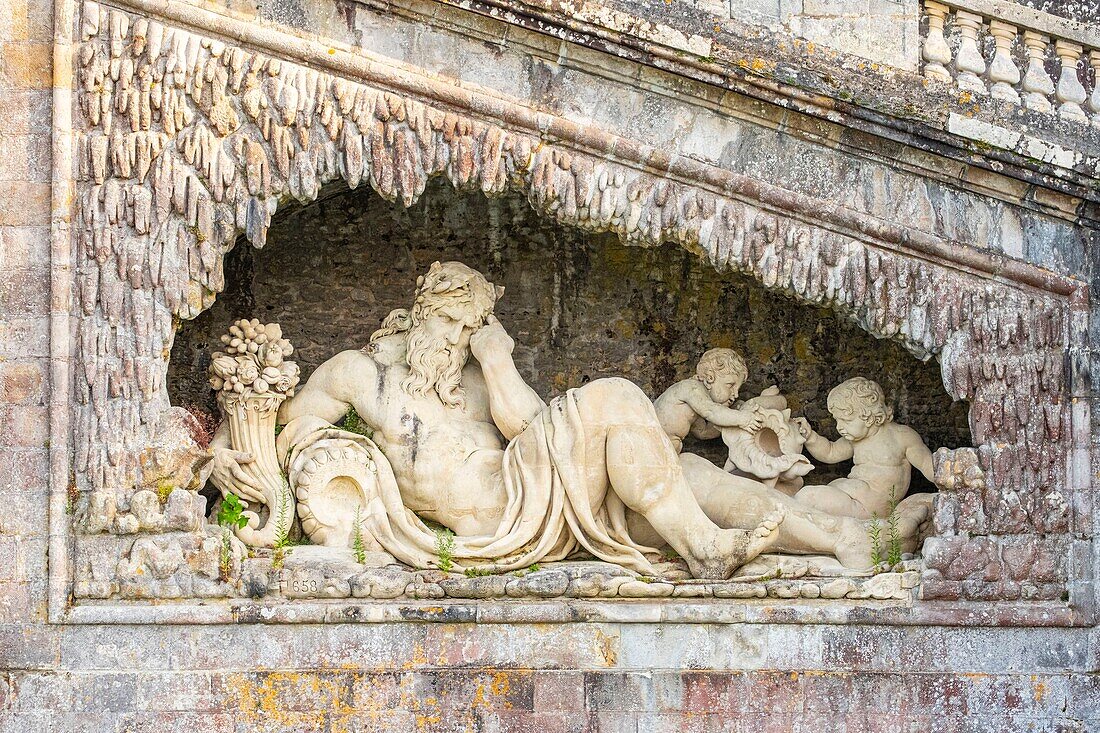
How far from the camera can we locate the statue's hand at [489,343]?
444 inches

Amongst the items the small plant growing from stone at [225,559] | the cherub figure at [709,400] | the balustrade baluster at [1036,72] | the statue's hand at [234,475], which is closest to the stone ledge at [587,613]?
the small plant growing from stone at [225,559]

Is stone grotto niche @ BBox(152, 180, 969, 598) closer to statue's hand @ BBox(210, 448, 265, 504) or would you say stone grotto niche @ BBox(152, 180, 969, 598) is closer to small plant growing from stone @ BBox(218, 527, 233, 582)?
statue's hand @ BBox(210, 448, 265, 504)

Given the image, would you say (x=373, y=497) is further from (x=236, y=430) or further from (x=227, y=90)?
(x=227, y=90)

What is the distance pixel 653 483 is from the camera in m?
10.9

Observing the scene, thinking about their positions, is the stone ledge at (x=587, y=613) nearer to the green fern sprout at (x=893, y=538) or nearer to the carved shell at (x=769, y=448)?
the green fern sprout at (x=893, y=538)

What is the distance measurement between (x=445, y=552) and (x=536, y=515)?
53 centimetres

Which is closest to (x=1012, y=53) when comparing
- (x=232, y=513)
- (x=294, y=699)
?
(x=232, y=513)

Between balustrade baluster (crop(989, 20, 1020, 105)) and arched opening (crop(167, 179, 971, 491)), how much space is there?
1.69 metres

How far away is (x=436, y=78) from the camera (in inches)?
416

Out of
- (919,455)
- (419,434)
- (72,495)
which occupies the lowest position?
(72,495)

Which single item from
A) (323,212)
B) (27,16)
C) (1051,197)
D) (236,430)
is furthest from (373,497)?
(1051,197)

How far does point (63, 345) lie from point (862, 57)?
4388mm

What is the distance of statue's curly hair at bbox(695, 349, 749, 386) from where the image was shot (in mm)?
11508

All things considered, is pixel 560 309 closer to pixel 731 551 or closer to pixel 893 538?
pixel 731 551
